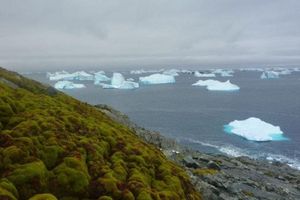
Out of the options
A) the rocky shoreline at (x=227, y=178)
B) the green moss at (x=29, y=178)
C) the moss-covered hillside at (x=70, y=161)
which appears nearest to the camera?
the green moss at (x=29, y=178)

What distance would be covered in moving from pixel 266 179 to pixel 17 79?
97.2 ft

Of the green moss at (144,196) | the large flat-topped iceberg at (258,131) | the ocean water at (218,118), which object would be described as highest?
the green moss at (144,196)

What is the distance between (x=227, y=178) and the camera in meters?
37.0

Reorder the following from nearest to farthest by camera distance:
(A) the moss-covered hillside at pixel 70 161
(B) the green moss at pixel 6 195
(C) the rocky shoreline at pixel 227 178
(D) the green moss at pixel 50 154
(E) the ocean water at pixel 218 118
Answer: (B) the green moss at pixel 6 195
(A) the moss-covered hillside at pixel 70 161
(D) the green moss at pixel 50 154
(C) the rocky shoreline at pixel 227 178
(E) the ocean water at pixel 218 118

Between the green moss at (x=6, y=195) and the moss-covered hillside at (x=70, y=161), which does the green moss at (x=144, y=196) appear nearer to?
the moss-covered hillside at (x=70, y=161)

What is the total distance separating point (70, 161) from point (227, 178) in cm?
2417

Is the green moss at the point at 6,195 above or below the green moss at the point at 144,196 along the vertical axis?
above

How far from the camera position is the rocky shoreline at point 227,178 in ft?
87.7

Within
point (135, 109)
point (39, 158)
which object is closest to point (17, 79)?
point (39, 158)

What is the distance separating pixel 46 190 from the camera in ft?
45.7

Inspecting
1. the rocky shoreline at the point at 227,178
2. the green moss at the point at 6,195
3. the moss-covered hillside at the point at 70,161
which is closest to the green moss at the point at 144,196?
the moss-covered hillside at the point at 70,161

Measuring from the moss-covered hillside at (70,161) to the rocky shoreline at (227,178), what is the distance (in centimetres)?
516

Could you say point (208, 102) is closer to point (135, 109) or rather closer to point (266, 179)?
point (135, 109)

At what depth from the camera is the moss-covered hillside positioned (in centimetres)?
1411
